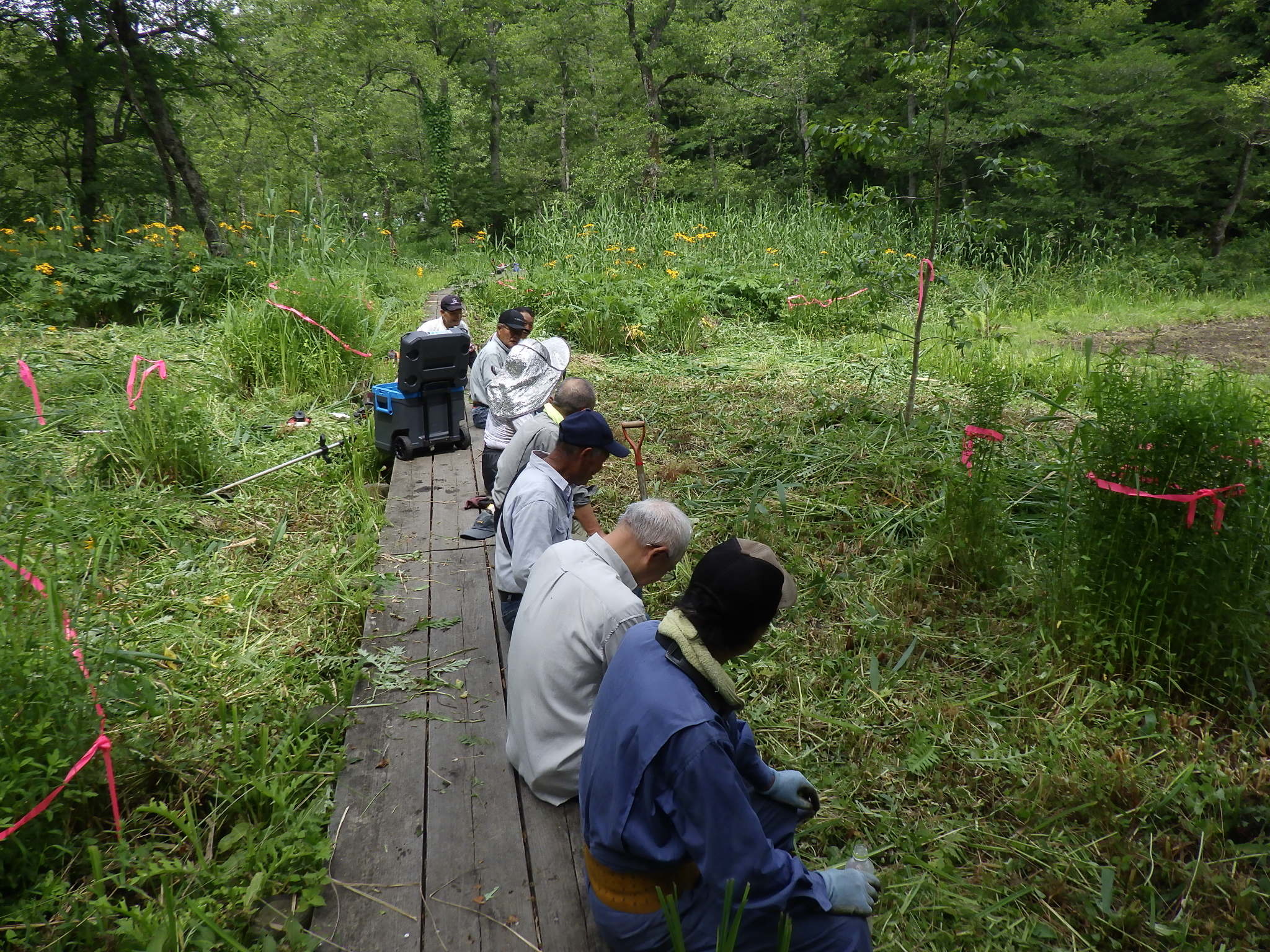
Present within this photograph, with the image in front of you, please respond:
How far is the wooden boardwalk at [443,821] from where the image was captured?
6.94ft

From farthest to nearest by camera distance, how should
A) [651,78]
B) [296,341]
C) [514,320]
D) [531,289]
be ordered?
1. [651,78]
2. [531,289]
3. [296,341]
4. [514,320]

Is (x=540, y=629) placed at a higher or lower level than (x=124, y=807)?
higher

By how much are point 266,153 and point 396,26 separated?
558 centimetres

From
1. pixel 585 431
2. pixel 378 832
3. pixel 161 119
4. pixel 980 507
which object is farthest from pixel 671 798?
pixel 161 119

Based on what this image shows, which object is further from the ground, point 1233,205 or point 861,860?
point 1233,205

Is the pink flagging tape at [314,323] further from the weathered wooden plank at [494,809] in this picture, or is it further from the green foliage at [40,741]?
the green foliage at [40,741]

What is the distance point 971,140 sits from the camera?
1627cm

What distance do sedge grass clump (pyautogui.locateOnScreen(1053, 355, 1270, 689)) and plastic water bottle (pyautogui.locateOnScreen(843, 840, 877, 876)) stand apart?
1271 mm

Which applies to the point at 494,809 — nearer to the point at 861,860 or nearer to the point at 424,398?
the point at 861,860

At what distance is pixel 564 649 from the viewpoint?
2.40 meters

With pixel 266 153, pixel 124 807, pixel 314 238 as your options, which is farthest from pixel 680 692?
pixel 266 153

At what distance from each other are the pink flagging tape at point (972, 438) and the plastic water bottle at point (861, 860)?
1.93m

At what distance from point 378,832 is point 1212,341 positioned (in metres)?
11.0

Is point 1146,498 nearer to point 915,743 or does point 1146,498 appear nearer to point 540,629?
point 915,743
